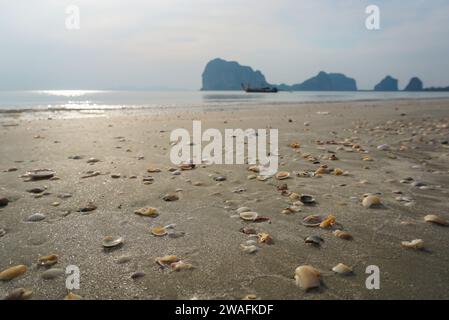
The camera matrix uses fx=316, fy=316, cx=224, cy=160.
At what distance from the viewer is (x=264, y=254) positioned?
2.24m

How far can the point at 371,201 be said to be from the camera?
123 inches

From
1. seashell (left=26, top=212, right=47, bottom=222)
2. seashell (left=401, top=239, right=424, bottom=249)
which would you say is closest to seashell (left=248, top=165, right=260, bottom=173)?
seashell (left=401, top=239, right=424, bottom=249)

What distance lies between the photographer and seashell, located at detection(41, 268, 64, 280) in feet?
6.48

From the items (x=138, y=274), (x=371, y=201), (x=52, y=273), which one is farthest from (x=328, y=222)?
(x=52, y=273)

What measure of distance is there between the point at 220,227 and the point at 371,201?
155cm

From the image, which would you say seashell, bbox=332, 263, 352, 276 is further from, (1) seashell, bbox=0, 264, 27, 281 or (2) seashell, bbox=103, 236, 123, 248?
(1) seashell, bbox=0, 264, 27, 281

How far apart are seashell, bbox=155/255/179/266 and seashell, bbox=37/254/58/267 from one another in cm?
69

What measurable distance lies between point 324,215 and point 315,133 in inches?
223

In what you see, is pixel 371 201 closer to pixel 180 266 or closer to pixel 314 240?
pixel 314 240

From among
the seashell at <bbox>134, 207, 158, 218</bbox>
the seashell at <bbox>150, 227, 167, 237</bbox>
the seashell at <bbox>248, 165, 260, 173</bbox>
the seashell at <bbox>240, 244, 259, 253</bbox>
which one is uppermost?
the seashell at <bbox>248, 165, 260, 173</bbox>

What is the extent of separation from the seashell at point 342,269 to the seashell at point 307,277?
0.41ft

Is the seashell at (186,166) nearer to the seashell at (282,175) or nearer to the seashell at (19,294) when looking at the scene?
the seashell at (282,175)

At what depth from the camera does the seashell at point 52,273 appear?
1974mm
